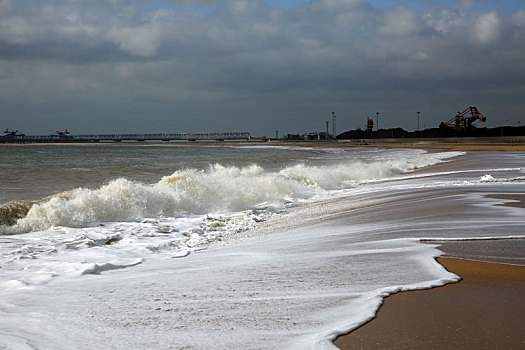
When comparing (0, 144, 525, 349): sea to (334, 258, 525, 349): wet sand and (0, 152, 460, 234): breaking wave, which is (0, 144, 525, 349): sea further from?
(334, 258, 525, 349): wet sand

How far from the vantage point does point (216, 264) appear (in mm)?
6227

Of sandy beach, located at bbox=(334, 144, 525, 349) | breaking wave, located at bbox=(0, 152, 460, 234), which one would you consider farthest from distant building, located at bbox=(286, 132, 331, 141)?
sandy beach, located at bbox=(334, 144, 525, 349)

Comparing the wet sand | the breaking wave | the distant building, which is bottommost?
the breaking wave

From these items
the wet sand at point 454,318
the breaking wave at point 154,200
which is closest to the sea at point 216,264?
the breaking wave at point 154,200

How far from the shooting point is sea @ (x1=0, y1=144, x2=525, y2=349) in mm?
3744

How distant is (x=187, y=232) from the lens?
969 centimetres

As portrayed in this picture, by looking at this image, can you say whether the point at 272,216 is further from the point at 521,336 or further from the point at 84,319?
the point at 521,336

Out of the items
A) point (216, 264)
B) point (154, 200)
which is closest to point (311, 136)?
point (154, 200)

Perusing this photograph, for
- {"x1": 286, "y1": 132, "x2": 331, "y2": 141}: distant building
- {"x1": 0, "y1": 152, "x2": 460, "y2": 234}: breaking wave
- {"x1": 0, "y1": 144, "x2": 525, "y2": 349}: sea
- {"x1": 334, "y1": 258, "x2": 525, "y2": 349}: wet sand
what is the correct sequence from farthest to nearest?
{"x1": 286, "y1": 132, "x2": 331, "y2": 141}: distant building
{"x1": 0, "y1": 152, "x2": 460, "y2": 234}: breaking wave
{"x1": 0, "y1": 144, "x2": 525, "y2": 349}: sea
{"x1": 334, "y1": 258, "x2": 525, "y2": 349}: wet sand

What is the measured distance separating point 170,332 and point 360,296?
160cm

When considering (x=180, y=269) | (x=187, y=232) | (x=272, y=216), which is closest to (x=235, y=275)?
(x=180, y=269)

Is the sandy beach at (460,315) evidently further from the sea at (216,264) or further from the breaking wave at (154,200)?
the breaking wave at (154,200)

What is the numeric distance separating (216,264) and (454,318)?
10.8 feet

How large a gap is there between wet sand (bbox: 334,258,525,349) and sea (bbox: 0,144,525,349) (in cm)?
16
